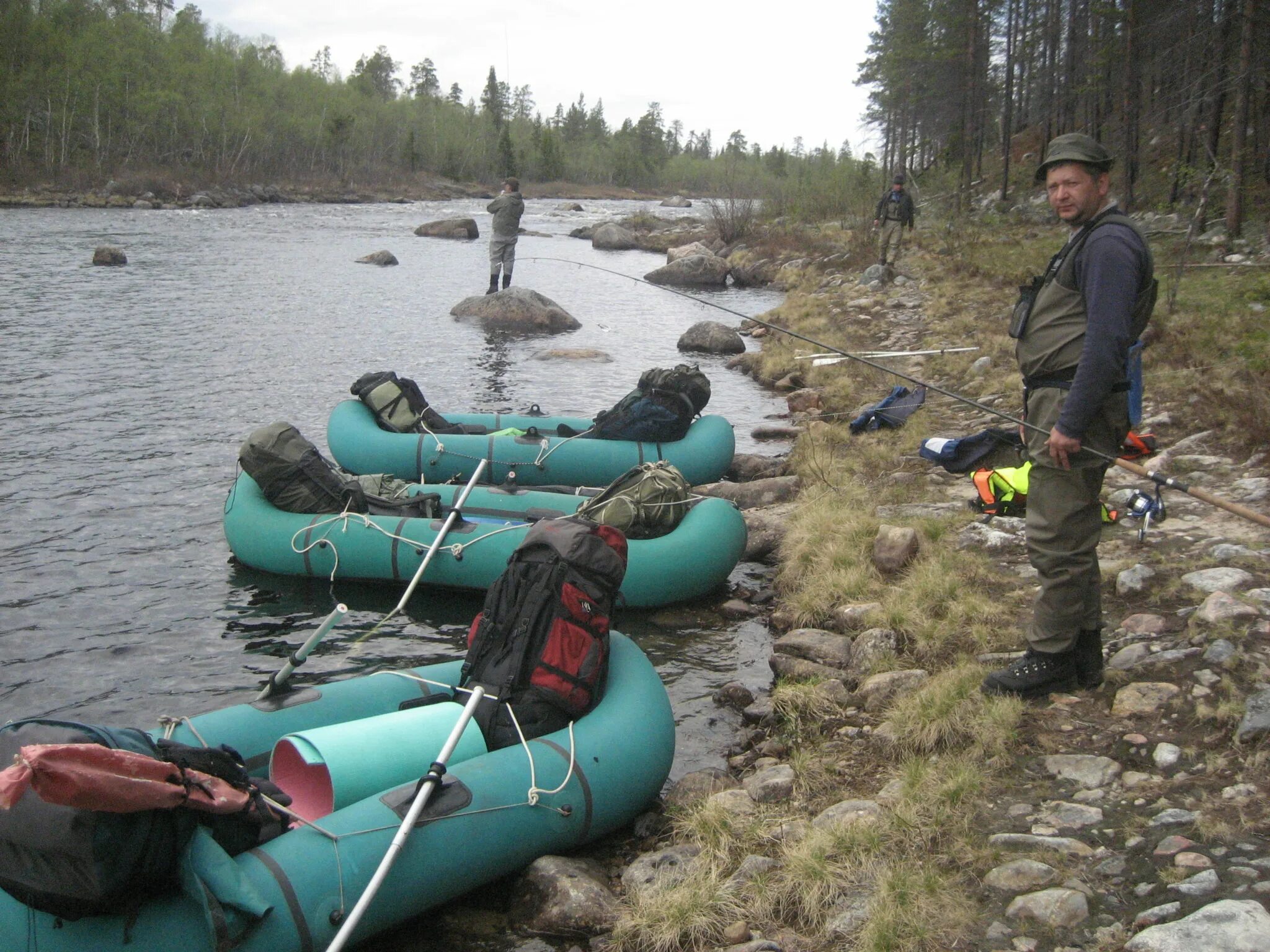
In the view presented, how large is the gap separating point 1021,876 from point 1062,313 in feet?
6.03

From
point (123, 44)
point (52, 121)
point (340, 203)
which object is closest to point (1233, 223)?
point (340, 203)

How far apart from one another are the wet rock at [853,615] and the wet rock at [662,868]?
6.24ft

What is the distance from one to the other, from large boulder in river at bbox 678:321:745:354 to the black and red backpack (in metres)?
10.6

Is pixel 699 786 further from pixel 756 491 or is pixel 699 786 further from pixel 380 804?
pixel 756 491

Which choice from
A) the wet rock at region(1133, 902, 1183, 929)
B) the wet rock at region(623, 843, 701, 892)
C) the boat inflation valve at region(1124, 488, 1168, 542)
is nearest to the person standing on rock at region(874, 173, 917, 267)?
the boat inflation valve at region(1124, 488, 1168, 542)

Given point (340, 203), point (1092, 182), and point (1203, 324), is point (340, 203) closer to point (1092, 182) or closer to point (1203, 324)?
point (1203, 324)

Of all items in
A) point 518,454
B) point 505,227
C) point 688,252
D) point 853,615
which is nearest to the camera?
point 853,615

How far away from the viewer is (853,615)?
5328mm

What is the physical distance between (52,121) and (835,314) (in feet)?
147

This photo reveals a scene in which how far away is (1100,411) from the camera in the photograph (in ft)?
11.3

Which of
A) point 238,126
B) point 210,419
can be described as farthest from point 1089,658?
point 238,126

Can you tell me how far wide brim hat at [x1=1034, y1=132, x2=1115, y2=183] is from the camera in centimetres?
334

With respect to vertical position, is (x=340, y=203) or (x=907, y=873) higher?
(x=340, y=203)

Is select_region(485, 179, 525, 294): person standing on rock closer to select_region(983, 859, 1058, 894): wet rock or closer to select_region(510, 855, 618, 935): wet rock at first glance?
select_region(510, 855, 618, 935): wet rock
